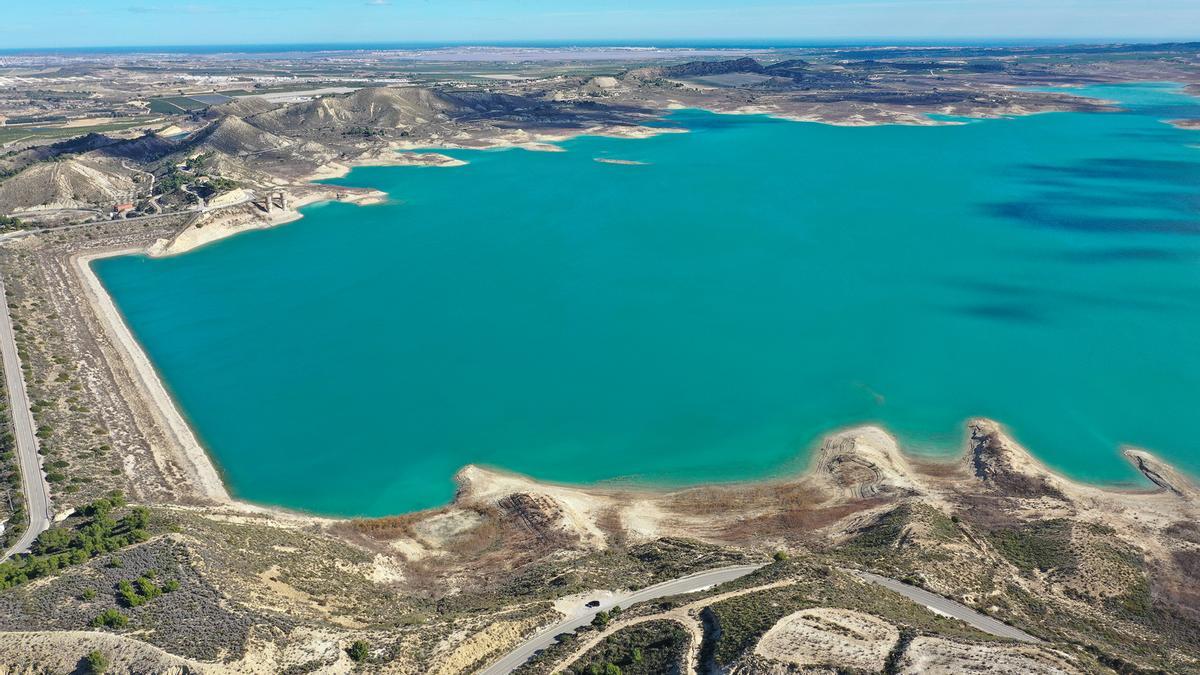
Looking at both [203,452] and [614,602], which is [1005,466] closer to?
[614,602]

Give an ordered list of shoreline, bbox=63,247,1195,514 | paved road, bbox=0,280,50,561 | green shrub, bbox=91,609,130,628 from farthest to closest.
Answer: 1. shoreline, bbox=63,247,1195,514
2. paved road, bbox=0,280,50,561
3. green shrub, bbox=91,609,130,628

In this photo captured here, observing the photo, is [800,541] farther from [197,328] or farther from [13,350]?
[13,350]

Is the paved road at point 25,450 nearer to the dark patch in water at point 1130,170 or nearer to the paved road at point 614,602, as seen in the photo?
the paved road at point 614,602

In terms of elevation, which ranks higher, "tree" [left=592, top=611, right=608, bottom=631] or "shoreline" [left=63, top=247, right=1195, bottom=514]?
"tree" [left=592, top=611, right=608, bottom=631]

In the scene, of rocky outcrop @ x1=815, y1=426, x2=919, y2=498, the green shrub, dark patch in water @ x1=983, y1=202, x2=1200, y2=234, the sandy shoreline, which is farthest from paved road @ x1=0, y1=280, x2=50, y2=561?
dark patch in water @ x1=983, y1=202, x2=1200, y2=234

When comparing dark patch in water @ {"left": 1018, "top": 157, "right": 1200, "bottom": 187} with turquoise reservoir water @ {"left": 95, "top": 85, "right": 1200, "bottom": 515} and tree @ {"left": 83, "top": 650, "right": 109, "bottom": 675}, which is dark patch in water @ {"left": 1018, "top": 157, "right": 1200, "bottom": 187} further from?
tree @ {"left": 83, "top": 650, "right": 109, "bottom": 675}

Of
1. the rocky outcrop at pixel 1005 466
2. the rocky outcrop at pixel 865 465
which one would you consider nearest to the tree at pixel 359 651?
the rocky outcrop at pixel 865 465
